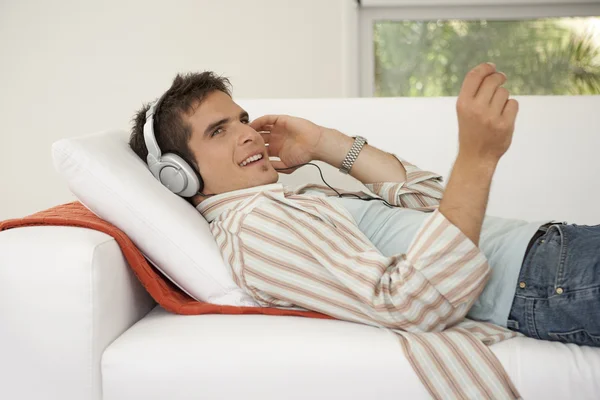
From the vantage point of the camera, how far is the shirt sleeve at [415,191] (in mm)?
1729

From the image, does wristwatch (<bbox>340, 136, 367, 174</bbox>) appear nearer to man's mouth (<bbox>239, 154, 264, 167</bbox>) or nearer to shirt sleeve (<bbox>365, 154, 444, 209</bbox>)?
shirt sleeve (<bbox>365, 154, 444, 209</bbox>)

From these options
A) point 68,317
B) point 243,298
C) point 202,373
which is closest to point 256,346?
point 202,373

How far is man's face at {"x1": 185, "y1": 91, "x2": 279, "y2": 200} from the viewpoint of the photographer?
Answer: 5.24 feet

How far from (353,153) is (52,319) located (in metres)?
0.87

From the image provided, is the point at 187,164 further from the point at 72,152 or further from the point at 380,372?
the point at 380,372

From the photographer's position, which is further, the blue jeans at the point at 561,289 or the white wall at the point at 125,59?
the white wall at the point at 125,59

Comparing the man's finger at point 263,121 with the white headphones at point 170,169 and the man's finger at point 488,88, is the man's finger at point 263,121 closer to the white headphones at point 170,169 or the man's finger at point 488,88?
the white headphones at point 170,169

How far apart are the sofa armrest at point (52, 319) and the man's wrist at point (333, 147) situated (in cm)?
74

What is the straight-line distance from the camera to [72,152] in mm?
1419

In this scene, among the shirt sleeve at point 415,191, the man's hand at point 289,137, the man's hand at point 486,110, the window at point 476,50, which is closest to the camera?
the man's hand at point 486,110

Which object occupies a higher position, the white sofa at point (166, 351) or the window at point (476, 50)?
the window at point (476, 50)

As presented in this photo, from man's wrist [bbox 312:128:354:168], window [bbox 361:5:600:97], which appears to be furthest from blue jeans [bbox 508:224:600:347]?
window [bbox 361:5:600:97]

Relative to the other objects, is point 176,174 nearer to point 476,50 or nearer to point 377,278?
point 377,278

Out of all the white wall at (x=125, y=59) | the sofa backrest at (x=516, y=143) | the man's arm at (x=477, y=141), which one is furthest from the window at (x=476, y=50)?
the man's arm at (x=477, y=141)
